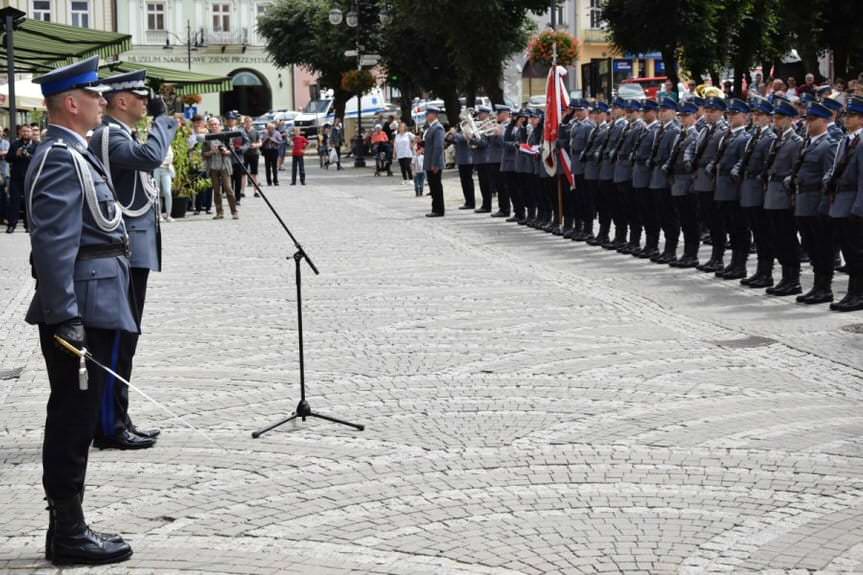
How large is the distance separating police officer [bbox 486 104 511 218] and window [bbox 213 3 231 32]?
58.8 metres

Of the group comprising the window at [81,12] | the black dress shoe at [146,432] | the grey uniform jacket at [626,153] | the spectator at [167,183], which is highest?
the window at [81,12]

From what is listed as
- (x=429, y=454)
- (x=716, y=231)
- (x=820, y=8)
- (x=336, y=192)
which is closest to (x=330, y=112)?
(x=336, y=192)

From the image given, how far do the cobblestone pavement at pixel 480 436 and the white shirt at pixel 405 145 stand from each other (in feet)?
75.6

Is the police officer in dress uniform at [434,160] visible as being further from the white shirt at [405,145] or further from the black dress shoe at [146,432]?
the black dress shoe at [146,432]

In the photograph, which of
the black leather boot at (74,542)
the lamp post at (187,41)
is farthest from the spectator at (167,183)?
the lamp post at (187,41)

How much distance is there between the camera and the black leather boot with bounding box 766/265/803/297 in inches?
608

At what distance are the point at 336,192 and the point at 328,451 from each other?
30061mm

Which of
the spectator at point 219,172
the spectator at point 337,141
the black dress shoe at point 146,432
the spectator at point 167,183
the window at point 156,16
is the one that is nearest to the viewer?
the black dress shoe at point 146,432

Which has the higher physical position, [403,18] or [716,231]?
[403,18]

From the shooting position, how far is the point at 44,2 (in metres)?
76.5

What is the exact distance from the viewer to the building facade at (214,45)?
8200 cm

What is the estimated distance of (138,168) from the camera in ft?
27.4

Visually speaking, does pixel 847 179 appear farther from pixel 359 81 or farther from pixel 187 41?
pixel 187 41

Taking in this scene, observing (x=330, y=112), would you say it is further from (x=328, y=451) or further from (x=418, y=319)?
(x=328, y=451)
